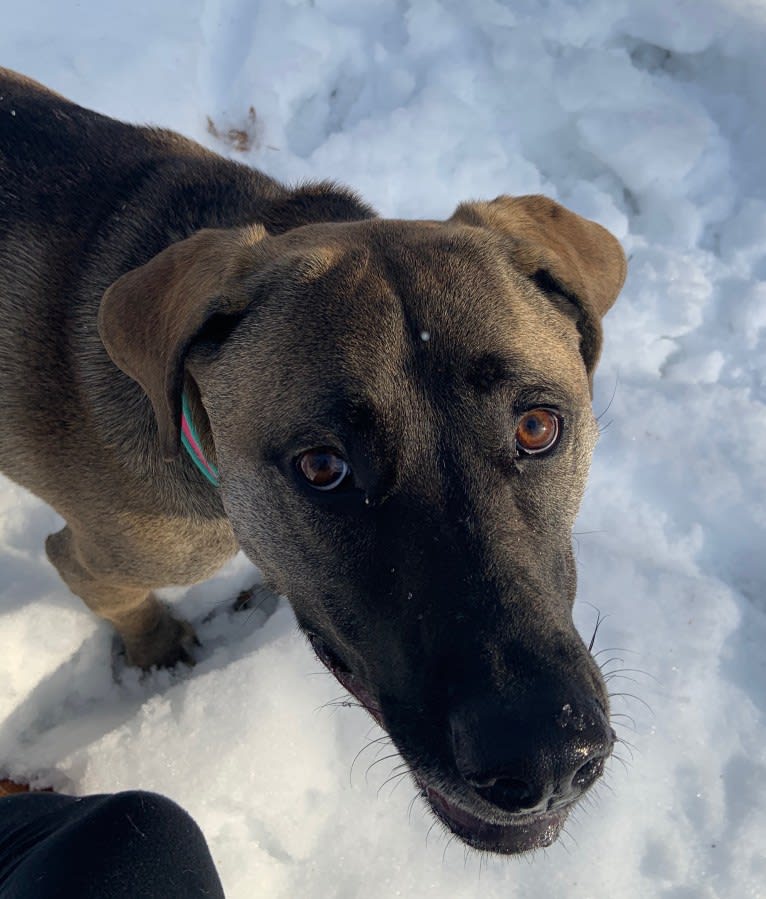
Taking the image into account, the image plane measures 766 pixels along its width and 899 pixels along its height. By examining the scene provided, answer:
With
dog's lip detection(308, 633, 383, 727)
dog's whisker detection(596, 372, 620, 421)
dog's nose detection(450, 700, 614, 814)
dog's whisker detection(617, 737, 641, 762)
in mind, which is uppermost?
dog's nose detection(450, 700, 614, 814)

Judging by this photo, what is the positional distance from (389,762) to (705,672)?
5.24 feet

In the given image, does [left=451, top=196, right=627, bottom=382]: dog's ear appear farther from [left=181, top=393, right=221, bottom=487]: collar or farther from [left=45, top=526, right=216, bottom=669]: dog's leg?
[left=45, top=526, right=216, bottom=669]: dog's leg

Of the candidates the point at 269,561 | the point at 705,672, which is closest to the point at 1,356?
the point at 269,561

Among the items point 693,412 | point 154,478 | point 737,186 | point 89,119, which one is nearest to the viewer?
point 154,478

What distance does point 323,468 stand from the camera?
2.17 meters

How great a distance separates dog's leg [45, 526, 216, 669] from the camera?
3205 millimetres

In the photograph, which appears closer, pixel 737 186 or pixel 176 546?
pixel 176 546

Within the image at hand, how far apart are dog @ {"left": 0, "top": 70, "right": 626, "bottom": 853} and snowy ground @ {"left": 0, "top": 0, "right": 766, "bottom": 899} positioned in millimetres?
1223

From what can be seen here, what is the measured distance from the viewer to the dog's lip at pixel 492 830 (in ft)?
7.23

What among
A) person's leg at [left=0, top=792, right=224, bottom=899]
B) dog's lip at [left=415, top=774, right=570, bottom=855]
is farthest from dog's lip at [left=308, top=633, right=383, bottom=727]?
person's leg at [left=0, top=792, right=224, bottom=899]

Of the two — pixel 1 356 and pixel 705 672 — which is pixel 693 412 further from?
pixel 1 356

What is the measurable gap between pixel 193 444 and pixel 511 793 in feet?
4.76

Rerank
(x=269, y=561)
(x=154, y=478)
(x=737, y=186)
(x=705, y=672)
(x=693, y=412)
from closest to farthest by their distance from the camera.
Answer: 1. (x=269, y=561)
2. (x=154, y=478)
3. (x=705, y=672)
4. (x=693, y=412)
5. (x=737, y=186)

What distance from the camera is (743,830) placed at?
351cm
